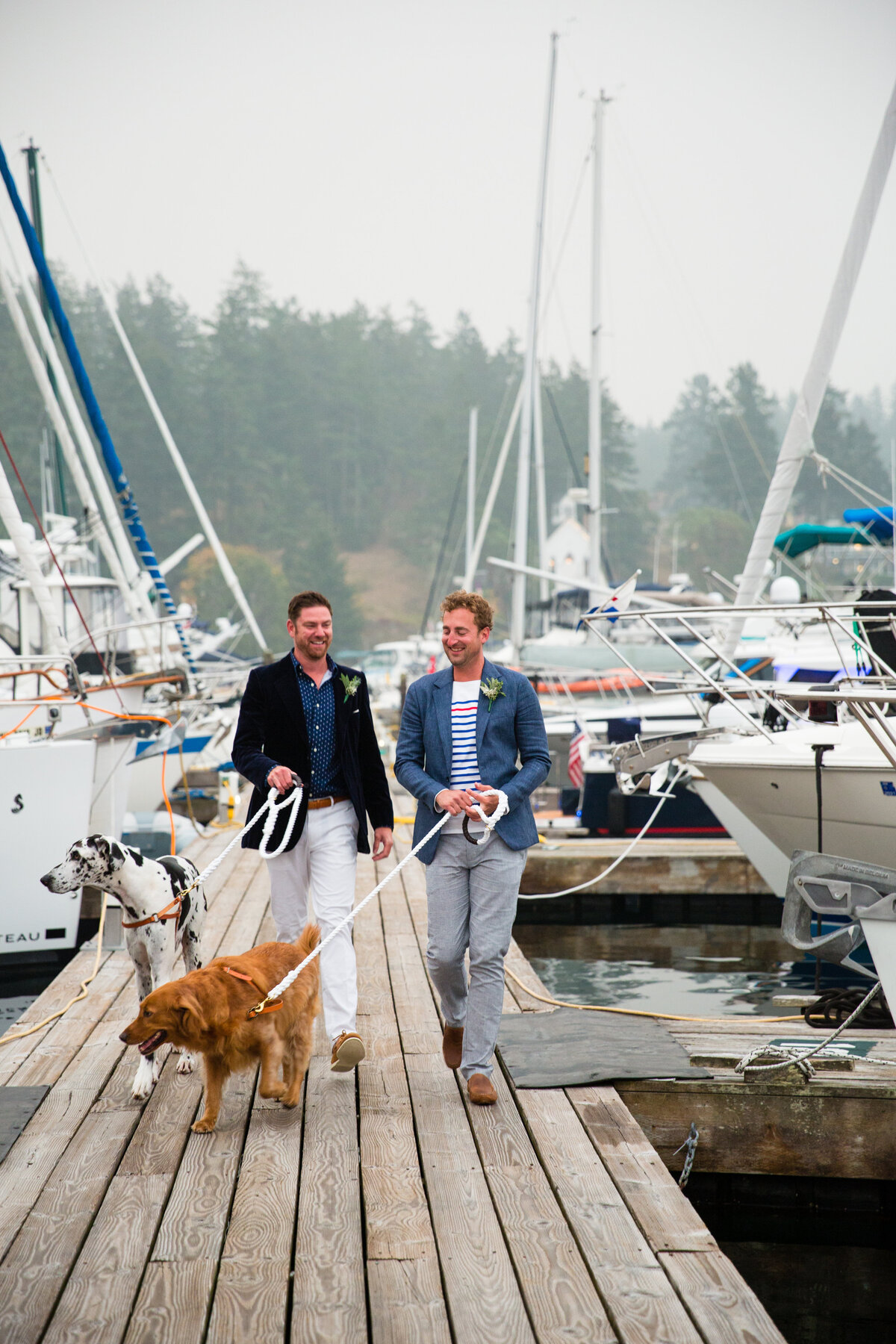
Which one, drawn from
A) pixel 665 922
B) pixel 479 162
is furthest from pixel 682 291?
pixel 479 162

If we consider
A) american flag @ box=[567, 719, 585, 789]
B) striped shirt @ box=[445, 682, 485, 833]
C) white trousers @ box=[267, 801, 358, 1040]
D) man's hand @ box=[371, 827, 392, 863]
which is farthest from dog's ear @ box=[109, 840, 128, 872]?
american flag @ box=[567, 719, 585, 789]

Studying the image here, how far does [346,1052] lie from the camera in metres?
4.14

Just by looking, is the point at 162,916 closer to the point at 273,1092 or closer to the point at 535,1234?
the point at 273,1092

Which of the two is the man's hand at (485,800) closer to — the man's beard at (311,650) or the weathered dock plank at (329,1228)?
the man's beard at (311,650)

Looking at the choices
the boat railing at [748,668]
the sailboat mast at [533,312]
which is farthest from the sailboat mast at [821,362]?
the sailboat mast at [533,312]

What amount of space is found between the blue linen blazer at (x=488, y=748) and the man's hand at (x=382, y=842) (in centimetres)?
10

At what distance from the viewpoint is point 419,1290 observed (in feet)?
9.38

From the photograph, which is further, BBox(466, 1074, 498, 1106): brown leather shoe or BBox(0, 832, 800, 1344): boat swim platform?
BBox(466, 1074, 498, 1106): brown leather shoe

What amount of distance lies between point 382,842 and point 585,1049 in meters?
1.34

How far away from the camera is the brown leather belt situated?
4.34 metres

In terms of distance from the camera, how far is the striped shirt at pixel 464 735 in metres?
4.25

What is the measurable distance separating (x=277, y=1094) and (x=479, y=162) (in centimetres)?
12673

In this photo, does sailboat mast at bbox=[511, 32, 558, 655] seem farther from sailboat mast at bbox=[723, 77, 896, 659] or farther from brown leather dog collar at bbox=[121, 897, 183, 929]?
brown leather dog collar at bbox=[121, 897, 183, 929]

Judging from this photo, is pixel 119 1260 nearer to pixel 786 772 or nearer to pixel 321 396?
pixel 786 772
